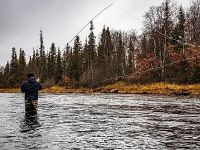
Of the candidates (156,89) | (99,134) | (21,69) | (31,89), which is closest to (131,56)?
(21,69)

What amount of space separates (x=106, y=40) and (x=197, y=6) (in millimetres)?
36320

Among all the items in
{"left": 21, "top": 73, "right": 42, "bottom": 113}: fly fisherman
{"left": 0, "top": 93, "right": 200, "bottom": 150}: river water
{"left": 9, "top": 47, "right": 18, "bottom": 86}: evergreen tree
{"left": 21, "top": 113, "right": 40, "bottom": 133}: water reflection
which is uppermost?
{"left": 9, "top": 47, "right": 18, "bottom": 86}: evergreen tree

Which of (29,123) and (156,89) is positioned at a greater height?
(156,89)

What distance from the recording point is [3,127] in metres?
14.6

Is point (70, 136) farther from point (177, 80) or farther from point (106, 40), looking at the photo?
point (106, 40)

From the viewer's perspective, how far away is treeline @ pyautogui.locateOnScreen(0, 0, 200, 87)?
205 ft

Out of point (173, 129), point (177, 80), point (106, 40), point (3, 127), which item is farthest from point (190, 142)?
point (106, 40)

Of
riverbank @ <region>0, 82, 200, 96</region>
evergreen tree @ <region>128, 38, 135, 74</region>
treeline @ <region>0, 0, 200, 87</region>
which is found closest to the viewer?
riverbank @ <region>0, 82, 200, 96</region>

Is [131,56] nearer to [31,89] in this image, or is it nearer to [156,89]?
[156,89]

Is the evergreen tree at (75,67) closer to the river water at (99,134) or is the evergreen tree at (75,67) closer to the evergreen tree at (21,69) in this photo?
the evergreen tree at (21,69)

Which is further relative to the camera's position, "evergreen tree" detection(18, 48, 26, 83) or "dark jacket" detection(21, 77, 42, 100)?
"evergreen tree" detection(18, 48, 26, 83)

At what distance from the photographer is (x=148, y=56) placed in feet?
249

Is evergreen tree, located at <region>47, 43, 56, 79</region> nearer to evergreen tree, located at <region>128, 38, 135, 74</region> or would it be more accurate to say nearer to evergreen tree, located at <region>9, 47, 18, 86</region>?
evergreen tree, located at <region>9, 47, 18, 86</region>

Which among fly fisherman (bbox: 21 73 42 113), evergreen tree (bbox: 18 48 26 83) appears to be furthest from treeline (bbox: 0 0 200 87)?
fly fisherman (bbox: 21 73 42 113)
